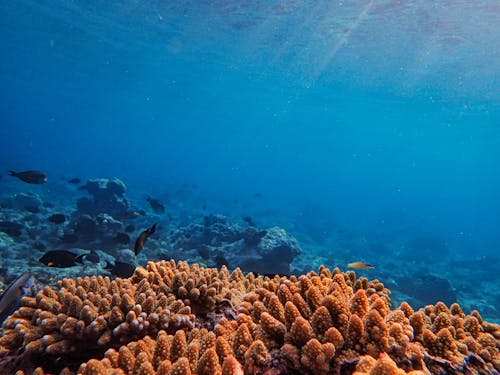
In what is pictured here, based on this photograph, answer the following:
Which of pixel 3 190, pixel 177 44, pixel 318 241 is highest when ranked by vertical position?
pixel 177 44

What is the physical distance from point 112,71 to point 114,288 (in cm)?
5106

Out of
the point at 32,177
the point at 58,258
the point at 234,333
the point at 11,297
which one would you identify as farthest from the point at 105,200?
the point at 234,333

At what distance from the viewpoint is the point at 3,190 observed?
27609mm

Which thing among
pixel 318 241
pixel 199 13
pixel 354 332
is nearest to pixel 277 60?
pixel 199 13

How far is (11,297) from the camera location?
4.29 metres

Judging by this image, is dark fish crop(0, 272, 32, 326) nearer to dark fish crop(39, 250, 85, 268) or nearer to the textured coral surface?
the textured coral surface

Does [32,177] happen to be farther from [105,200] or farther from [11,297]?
[105,200]

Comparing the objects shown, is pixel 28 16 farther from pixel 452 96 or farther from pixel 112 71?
pixel 452 96

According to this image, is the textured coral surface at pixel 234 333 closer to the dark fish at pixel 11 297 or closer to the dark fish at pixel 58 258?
the dark fish at pixel 11 297

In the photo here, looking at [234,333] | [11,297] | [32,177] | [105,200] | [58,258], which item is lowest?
[11,297]

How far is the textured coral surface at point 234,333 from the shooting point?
192 centimetres

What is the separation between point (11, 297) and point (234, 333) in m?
3.89

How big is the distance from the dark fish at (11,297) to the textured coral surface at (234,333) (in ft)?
4.42

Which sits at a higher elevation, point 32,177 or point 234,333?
point 32,177
